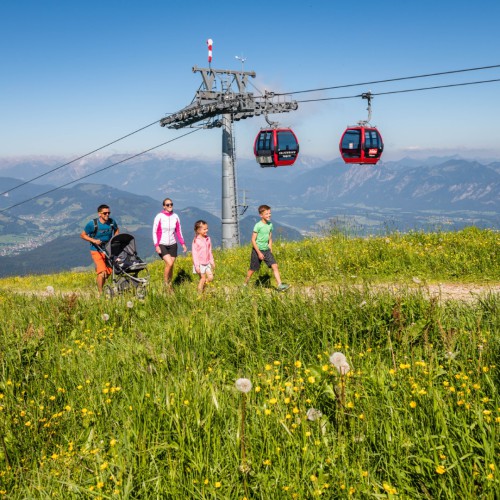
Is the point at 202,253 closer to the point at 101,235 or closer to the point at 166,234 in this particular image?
the point at 166,234

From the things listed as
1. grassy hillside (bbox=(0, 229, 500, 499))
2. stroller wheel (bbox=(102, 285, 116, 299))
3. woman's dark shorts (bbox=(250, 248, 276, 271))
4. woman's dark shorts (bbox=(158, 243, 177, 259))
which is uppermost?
woman's dark shorts (bbox=(158, 243, 177, 259))

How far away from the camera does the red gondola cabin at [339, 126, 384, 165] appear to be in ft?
59.5

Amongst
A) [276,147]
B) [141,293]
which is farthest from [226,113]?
[141,293]

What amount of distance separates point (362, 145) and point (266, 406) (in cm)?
1605

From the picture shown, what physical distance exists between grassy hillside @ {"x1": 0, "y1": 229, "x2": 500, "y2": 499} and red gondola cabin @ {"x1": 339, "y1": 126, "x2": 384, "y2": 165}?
42.8ft

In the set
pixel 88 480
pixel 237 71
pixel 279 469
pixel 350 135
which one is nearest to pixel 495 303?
pixel 279 469

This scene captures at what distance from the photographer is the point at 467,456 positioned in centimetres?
275

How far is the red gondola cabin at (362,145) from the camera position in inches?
714

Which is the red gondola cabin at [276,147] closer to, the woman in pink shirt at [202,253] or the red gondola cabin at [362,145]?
the red gondola cabin at [362,145]

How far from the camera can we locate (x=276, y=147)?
20.0 meters

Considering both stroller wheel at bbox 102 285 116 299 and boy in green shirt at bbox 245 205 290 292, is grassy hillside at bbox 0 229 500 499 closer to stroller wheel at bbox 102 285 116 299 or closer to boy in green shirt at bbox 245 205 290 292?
stroller wheel at bbox 102 285 116 299

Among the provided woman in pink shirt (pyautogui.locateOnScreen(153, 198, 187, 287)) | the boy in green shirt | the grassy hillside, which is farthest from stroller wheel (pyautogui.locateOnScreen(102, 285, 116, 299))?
the boy in green shirt

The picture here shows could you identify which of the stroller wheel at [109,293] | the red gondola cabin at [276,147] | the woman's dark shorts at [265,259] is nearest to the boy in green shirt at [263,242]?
the woman's dark shorts at [265,259]

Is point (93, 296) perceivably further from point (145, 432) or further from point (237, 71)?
point (237, 71)
